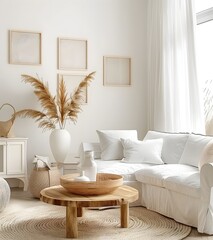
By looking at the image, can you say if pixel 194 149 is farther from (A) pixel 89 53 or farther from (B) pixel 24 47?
(B) pixel 24 47

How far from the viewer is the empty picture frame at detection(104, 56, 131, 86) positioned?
6.87 m

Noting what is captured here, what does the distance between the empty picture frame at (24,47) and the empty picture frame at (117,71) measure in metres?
1.05

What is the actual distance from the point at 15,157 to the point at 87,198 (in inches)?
93.5

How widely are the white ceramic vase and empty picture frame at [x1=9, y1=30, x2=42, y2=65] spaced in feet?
3.55

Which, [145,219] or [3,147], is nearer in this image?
[145,219]

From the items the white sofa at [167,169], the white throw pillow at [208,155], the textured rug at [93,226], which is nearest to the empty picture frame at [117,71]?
the white sofa at [167,169]

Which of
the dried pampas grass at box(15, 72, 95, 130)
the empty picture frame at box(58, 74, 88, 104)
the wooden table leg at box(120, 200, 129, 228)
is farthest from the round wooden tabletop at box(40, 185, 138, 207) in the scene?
the empty picture frame at box(58, 74, 88, 104)

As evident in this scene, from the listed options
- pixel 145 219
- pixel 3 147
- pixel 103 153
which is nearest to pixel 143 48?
pixel 103 153

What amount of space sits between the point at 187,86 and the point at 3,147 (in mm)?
2535

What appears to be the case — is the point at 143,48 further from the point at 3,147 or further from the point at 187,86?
the point at 3,147

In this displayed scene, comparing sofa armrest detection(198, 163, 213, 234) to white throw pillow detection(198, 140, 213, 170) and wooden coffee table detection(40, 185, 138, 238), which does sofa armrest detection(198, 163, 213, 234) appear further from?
wooden coffee table detection(40, 185, 138, 238)

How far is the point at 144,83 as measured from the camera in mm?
7133

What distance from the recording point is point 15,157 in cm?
596

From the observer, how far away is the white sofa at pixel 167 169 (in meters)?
3.93
